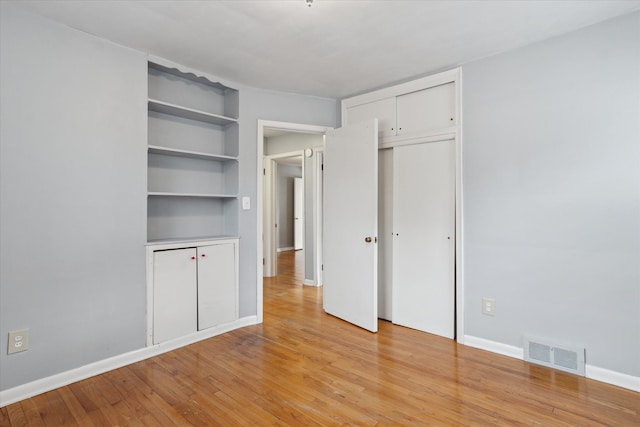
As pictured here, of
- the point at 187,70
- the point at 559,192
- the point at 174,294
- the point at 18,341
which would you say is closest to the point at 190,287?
the point at 174,294

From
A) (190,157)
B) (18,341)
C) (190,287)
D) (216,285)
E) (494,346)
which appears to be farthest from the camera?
(190,157)

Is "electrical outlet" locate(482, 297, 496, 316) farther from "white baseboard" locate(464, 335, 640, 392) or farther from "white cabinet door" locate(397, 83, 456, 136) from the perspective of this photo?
"white cabinet door" locate(397, 83, 456, 136)

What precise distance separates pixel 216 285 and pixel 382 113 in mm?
2454

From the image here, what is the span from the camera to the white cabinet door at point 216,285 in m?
3.04

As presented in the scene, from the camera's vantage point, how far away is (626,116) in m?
2.21

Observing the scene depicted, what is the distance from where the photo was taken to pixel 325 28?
2.33 meters

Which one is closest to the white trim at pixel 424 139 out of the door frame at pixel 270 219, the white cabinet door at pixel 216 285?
the white cabinet door at pixel 216 285

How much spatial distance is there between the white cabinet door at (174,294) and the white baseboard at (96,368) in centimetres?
7

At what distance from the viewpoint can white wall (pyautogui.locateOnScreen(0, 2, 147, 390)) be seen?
2.08m

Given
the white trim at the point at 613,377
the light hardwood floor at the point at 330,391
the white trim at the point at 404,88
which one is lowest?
the light hardwood floor at the point at 330,391

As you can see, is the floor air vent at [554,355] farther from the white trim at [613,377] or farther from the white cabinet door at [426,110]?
the white cabinet door at [426,110]

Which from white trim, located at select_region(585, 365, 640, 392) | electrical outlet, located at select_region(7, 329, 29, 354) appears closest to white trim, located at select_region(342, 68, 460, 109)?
white trim, located at select_region(585, 365, 640, 392)

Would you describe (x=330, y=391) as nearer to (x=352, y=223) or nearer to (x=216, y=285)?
(x=216, y=285)

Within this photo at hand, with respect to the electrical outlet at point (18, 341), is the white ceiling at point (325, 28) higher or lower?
higher
